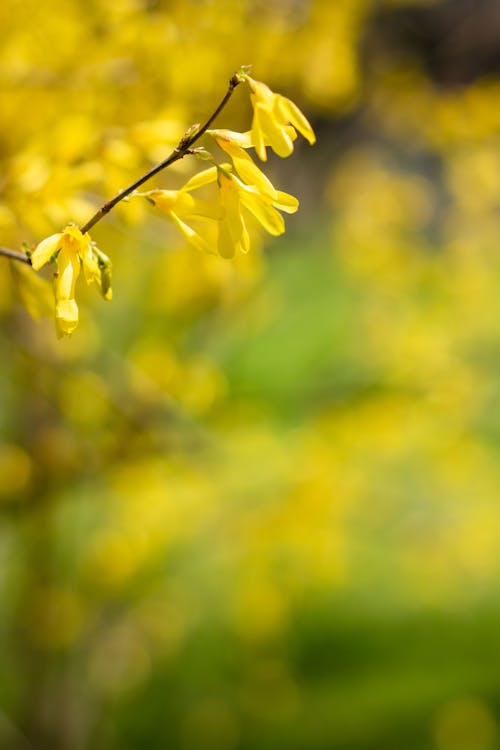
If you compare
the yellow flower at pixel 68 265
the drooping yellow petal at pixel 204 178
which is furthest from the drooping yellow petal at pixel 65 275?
the drooping yellow petal at pixel 204 178

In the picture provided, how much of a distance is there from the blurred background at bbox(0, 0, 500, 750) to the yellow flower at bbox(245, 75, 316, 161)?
0.33 metres

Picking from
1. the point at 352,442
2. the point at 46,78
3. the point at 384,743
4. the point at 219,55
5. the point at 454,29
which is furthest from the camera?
the point at 384,743

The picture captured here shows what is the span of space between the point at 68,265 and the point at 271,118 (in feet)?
0.61

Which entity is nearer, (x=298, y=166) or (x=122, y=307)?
(x=298, y=166)

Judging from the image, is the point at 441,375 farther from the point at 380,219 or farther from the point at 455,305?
the point at 380,219

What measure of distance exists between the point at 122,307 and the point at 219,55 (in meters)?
2.56

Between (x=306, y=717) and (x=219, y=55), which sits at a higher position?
(x=219, y=55)

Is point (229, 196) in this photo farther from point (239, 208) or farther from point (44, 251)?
point (44, 251)

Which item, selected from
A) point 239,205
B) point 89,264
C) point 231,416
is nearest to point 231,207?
point 239,205

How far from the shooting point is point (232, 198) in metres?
0.58

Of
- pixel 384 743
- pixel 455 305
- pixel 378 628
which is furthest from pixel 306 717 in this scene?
pixel 455 305

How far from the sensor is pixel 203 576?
394cm

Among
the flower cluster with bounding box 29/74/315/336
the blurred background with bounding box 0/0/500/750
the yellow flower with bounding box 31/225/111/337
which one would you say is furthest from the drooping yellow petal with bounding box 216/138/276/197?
the blurred background with bounding box 0/0/500/750

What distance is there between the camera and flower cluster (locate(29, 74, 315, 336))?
540 mm
